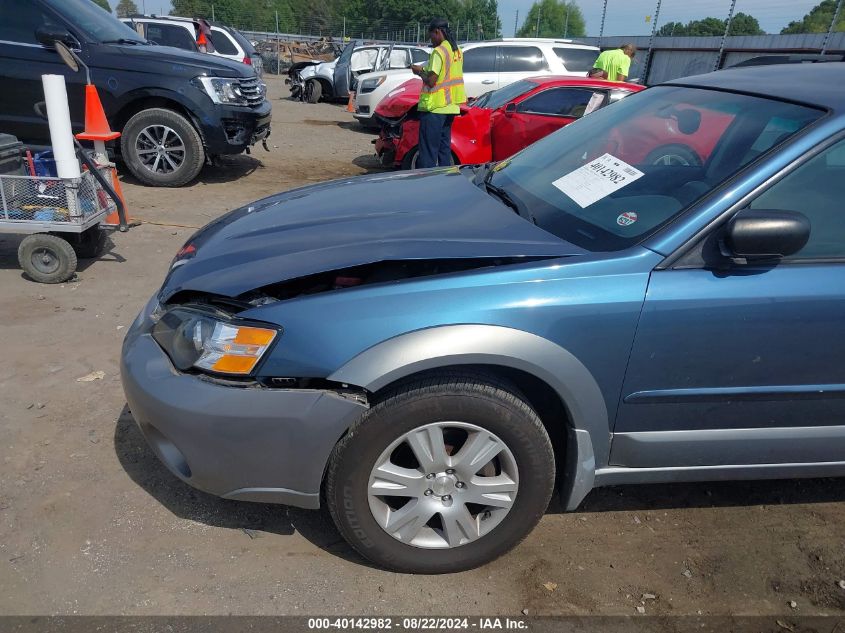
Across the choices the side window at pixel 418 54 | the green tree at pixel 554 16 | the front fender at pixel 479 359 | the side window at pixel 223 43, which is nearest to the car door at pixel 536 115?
the front fender at pixel 479 359

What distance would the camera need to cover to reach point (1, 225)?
4.46 meters

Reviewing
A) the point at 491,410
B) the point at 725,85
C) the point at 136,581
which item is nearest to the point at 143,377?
the point at 136,581

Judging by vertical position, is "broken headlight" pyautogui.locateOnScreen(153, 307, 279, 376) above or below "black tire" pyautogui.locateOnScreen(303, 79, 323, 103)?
above

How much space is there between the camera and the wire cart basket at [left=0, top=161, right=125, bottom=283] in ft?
14.5

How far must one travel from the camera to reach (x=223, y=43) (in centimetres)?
1399

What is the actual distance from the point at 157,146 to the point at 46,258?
9.75ft

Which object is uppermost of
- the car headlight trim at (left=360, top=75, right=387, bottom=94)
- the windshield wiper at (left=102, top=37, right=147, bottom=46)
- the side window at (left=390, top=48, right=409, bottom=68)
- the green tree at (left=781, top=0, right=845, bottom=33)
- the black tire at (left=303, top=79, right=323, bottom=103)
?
the green tree at (left=781, top=0, right=845, bottom=33)

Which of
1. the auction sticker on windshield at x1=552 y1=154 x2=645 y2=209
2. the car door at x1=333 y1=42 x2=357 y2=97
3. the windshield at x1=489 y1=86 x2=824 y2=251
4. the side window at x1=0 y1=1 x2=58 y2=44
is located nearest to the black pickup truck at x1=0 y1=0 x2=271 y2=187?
the side window at x1=0 y1=1 x2=58 y2=44

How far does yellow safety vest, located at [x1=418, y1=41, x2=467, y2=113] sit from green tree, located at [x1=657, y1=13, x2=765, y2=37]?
527 inches

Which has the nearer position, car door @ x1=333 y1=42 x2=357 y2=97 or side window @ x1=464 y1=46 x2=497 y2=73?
side window @ x1=464 y1=46 x2=497 y2=73

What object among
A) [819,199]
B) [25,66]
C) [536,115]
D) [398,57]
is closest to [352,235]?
[819,199]

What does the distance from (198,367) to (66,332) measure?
89.2 inches

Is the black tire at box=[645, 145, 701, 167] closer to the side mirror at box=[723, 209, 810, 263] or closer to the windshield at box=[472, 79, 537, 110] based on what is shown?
the side mirror at box=[723, 209, 810, 263]

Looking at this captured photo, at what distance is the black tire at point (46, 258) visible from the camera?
4.49 metres
